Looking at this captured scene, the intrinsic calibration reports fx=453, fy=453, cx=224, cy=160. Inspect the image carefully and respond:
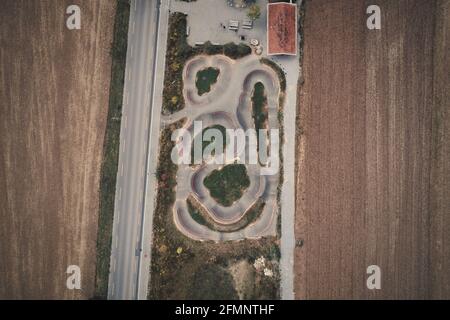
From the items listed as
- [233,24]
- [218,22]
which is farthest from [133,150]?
[233,24]

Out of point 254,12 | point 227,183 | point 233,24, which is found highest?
point 254,12

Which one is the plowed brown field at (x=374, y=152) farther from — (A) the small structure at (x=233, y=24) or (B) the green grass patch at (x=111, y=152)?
(B) the green grass patch at (x=111, y=152)

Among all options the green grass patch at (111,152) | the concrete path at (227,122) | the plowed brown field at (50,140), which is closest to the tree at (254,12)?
the concrete path at (227,122)

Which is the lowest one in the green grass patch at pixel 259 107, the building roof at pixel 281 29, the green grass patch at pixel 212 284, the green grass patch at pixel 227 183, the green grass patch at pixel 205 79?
the green grass patch at pixel 212 284

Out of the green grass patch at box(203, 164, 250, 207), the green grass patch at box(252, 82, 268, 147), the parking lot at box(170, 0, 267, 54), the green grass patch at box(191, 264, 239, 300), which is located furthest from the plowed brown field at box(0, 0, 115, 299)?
the green grass patch at box(252, 82, 268, 147)

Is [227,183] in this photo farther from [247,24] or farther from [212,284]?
[247,24]

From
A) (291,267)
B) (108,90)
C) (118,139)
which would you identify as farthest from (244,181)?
(108,90)

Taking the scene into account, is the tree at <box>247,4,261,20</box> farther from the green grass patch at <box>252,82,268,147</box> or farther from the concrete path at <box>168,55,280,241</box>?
the green grass patch at <box>252,82,268,147</box>
